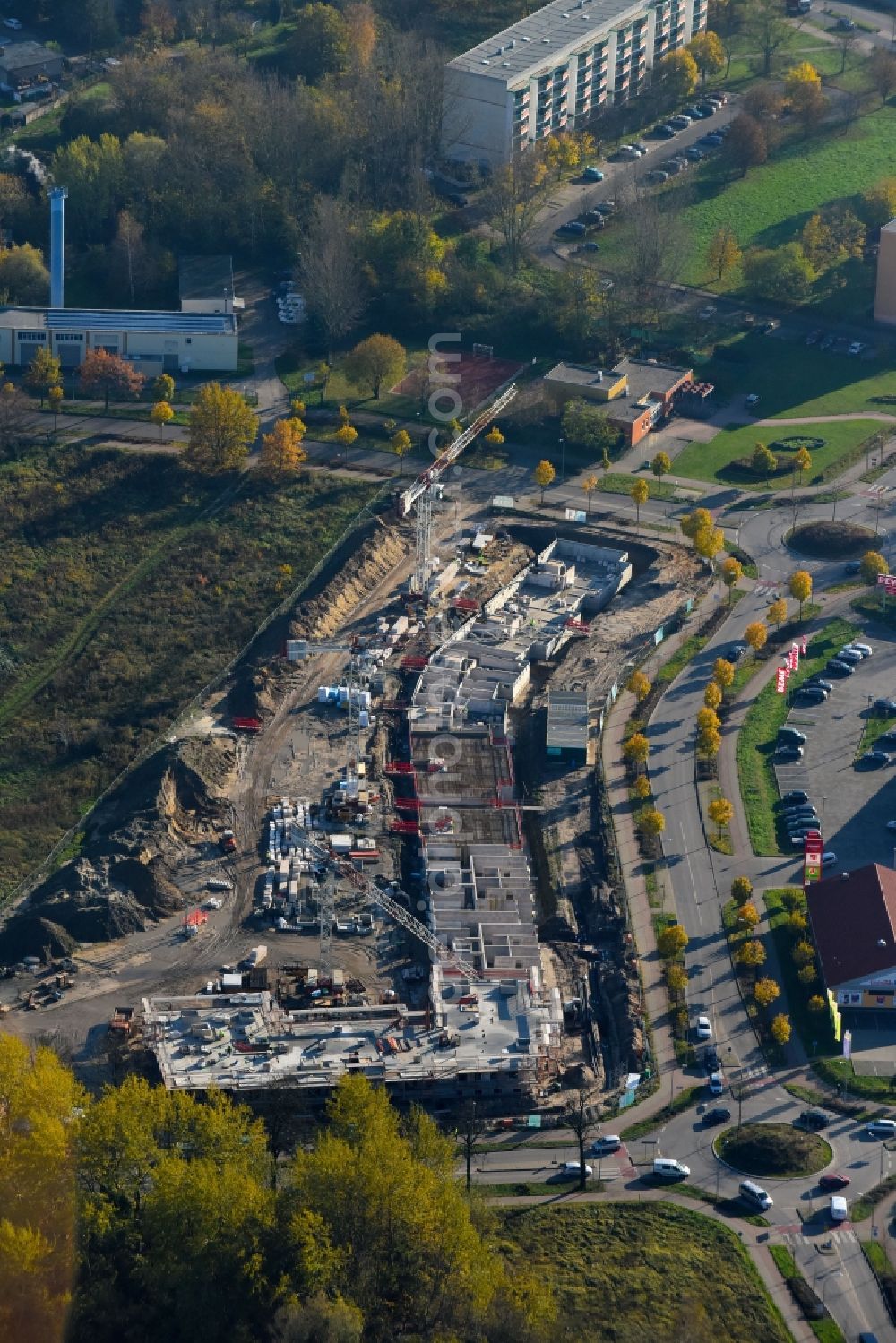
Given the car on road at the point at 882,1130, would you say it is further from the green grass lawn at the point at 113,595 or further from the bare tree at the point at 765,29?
the bare tree at the point at 765,29

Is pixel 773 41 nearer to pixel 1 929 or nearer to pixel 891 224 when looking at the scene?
pixel 891 224

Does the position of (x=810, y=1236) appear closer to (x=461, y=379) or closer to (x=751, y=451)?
(x=751, y=451)

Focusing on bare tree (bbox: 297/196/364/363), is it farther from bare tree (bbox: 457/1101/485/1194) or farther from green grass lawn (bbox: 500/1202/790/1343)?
green grass lawn (bbox: 500/1202/790/1343)

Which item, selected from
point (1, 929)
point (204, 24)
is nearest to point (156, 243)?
point (204, 24)

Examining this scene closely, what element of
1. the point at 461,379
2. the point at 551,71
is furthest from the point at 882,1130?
the point at 551,71

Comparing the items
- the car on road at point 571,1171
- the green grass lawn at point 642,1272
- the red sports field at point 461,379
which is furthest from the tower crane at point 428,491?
the green grass lawn at point 642,1272

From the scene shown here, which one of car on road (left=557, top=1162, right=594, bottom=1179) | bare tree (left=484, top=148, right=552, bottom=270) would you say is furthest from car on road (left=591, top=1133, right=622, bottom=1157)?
bare tree (left=484, top=148, right=552, bottom=270)

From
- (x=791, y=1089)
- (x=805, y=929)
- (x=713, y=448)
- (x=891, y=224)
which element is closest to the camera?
(x=791, y=1089)
